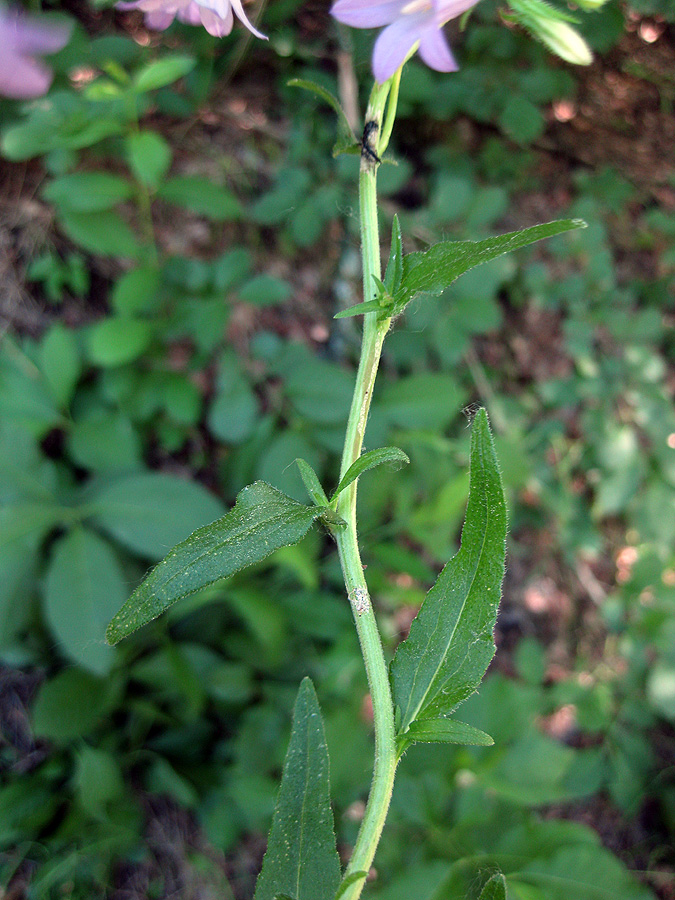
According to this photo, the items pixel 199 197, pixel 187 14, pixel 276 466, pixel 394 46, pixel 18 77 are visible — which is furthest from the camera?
pixel 199 197

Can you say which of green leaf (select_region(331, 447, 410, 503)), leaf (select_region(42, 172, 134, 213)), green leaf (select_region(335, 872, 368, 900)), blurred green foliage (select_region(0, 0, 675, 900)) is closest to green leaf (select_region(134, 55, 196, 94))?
blurred green foliage (select_region(0, 0, 675, 900))

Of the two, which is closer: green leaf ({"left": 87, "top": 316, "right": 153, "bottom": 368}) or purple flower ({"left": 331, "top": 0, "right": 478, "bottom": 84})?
purple flower ({"left": 331, "top": 0, "right": 478, "bottom": 84})

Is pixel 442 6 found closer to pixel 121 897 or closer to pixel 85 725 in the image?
pixel 85 725

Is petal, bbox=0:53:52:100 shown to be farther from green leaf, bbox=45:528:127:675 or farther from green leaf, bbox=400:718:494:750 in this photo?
green leaf, bbox=45:528:127:675

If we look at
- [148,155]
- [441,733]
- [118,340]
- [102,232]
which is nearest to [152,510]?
[118,340]

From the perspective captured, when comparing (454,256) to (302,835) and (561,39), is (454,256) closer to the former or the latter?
(561,39)
